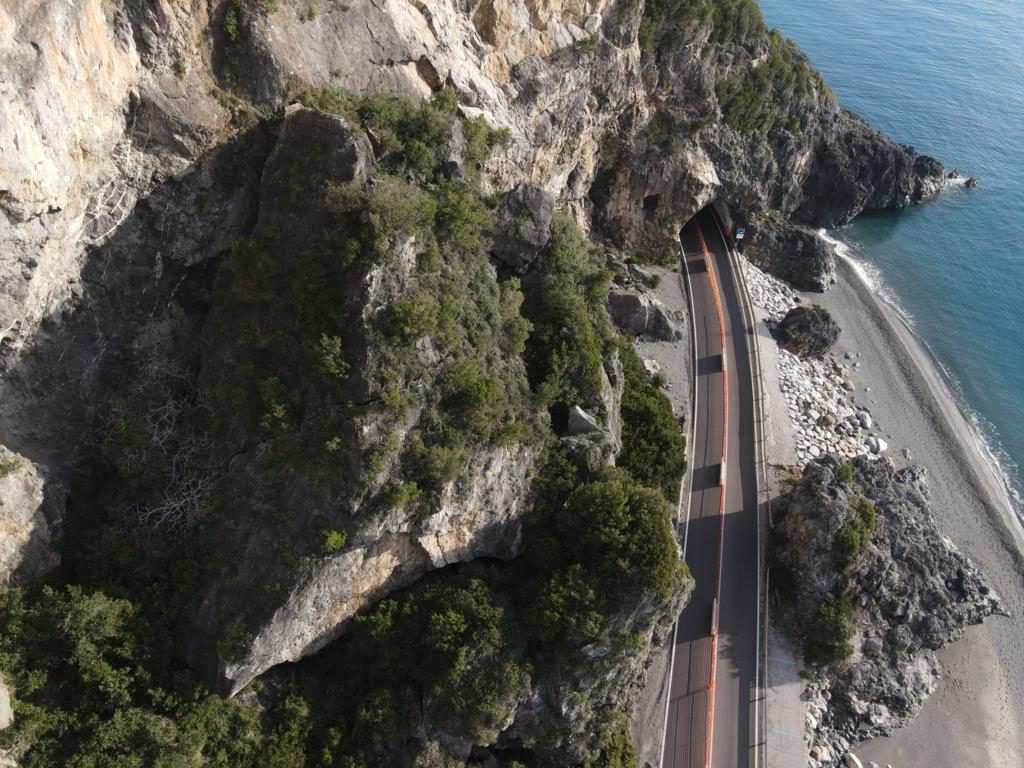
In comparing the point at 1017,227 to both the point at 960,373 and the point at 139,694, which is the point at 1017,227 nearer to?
the point at 960,373

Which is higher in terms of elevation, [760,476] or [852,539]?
[852,539]

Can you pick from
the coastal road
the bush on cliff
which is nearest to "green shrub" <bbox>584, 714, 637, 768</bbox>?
the coastal road

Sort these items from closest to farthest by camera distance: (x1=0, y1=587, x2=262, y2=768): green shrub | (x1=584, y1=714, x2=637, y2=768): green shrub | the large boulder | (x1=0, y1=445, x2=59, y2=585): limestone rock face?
(x1=0, y1=587, x2=262, y2=768): green shrub
(x1=0, y1=445, x2=59, y2=585): limestone rock face
(x1=584, y1=714, x2=637, y2=768): green shrub
the large boulder

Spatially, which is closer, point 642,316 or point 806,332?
point 642,316

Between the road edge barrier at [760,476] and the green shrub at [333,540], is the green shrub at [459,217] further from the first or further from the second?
the road edge barrier at [760,476]

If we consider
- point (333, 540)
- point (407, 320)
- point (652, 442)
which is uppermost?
point (407, 320)

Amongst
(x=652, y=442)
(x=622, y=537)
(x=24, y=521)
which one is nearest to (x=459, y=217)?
(x=622, y=537)

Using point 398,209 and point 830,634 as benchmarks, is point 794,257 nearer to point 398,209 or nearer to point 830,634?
point 830,634

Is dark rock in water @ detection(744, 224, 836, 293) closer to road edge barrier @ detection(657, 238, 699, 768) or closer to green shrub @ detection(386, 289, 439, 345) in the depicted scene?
road edge barrier @ detection(657, 238, 699, 768)

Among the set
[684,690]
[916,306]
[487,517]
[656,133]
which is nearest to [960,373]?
[916,306]
